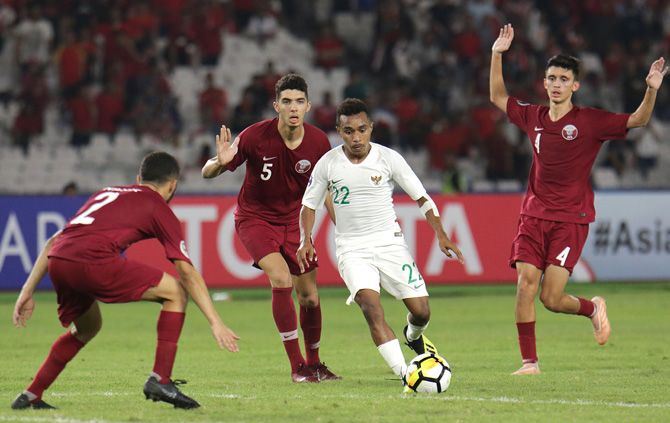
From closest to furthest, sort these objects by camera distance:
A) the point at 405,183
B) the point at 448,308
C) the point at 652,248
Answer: the point at 405,183 < the point at 448,308 < the point at 652,248

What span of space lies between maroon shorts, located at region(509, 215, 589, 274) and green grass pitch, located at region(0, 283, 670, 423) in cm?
88

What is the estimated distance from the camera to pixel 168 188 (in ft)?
26.5

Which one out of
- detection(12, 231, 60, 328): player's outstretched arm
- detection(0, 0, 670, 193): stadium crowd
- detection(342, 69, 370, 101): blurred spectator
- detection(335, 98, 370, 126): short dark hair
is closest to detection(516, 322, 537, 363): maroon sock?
detection(335, 98, 370, 126): short dark hair

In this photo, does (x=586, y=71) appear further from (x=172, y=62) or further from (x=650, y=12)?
(x=172, y=62)

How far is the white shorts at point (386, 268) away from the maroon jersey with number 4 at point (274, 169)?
2.99ft

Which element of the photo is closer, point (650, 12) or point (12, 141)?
point (12, 141)

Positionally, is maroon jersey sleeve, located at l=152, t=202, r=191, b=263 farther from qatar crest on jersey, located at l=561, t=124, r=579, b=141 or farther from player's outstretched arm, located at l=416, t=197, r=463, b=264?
qatar crest on jersey, located at l=561, t=124, r=579, b=141

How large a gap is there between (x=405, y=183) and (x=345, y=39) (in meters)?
17.1

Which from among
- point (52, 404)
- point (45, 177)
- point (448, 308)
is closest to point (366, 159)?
point (52, 404)

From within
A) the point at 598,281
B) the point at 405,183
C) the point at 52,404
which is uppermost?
the point at 405,183

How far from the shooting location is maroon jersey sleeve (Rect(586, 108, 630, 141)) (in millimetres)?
10305

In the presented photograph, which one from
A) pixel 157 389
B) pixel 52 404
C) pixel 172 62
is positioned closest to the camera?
pixel 157 389

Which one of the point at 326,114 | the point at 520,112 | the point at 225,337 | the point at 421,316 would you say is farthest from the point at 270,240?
the point at 326,114

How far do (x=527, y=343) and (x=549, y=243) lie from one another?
802mm
